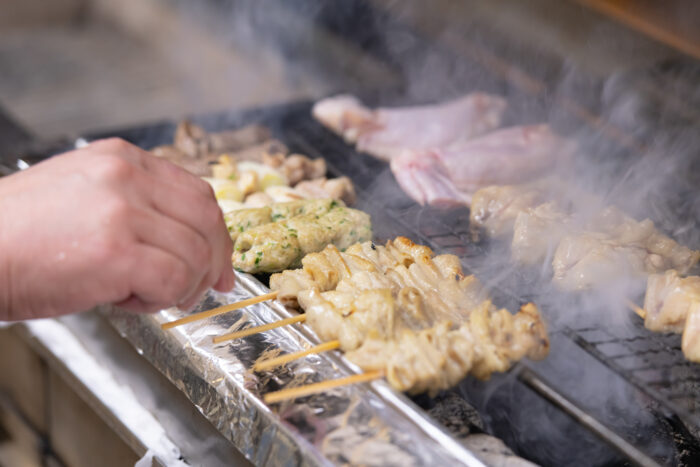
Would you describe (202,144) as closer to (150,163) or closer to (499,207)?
(499,207)

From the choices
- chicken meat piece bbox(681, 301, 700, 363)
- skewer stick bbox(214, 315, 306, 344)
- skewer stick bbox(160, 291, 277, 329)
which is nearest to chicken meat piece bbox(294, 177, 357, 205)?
skewer stick bbox(160, 291, 277, 329)

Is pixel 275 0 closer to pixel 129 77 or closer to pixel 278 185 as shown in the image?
pixel 129 77

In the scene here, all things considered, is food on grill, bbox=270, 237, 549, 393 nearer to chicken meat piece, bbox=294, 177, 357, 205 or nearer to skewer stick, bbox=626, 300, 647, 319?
skewer stick, bbox=626, 300, 647, 319

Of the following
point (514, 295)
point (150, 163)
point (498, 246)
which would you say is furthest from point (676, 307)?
point (150, 163)

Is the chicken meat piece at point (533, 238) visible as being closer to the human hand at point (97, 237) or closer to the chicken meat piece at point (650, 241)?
the chicken meat piece at point (650, 241)

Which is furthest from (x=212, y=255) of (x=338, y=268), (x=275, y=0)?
(x=275, y=0)

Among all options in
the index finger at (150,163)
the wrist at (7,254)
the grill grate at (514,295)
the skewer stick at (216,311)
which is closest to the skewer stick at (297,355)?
the skewer stick at (216,311)
